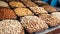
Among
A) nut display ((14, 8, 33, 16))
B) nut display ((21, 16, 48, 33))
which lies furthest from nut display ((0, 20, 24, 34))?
nut display ((14, 8, 33, 16))

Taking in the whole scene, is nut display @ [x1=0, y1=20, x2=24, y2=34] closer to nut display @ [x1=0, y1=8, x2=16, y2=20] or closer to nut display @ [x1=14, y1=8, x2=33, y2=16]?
nut display @ [x1=0, y1=8, x2=16, y2=20]

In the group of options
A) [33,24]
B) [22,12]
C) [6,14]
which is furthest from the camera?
[22,12]

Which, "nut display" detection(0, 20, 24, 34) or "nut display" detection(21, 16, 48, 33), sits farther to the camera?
"nut display" detection(21, 16, 48, 33)

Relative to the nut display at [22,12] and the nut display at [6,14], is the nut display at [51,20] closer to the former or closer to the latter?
the nut display at [22,12]

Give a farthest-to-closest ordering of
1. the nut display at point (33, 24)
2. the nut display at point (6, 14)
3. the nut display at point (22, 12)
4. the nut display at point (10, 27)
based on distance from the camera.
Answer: the nut display at point (22, 12), the nut display at point (6, 14), the nut display at point (33, 24), the nut display at point (10, 27)

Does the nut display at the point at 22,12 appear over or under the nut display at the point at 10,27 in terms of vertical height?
over

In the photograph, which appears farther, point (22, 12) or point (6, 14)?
point (22, 12)

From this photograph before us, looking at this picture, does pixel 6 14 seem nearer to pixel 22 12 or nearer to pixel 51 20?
pixel 22 12

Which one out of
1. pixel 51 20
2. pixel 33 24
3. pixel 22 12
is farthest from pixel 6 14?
pixel 51 20

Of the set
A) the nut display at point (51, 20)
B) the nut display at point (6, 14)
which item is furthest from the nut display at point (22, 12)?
the nut display at point (51, 20)

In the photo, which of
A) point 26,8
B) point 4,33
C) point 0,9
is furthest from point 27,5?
point 4,33

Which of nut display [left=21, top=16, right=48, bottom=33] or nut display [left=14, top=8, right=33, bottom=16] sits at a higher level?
nut display [left=14, top=8, right=33, bottom=16]
